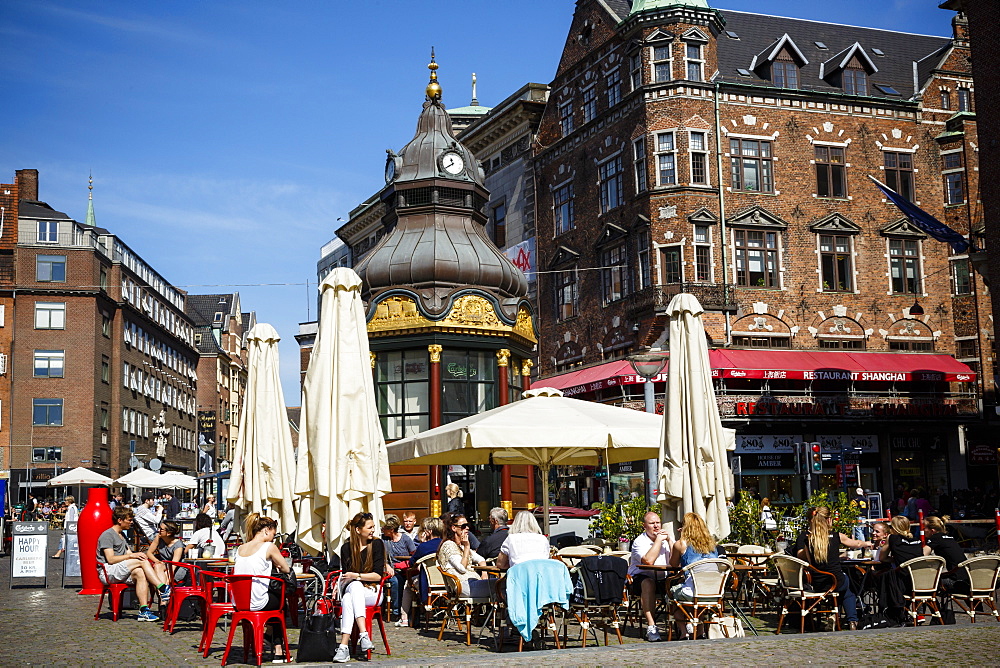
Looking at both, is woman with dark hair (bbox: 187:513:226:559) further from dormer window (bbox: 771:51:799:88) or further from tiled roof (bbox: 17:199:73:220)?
tiled roof (bbox: 17:199:73:220)

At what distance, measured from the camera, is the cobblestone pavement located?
9.55m

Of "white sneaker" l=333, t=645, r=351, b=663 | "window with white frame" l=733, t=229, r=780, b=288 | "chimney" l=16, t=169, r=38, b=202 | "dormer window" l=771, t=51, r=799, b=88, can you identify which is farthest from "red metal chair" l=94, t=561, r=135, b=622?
"chimney" l=16, t=169, r=38, b=202

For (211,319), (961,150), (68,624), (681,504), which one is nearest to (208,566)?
(68,624)

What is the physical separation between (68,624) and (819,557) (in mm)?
9125

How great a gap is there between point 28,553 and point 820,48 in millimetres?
34526

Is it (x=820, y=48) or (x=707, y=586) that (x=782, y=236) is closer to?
(x=820, y=48)

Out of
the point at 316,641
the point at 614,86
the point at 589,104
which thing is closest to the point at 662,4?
the point at 614,86

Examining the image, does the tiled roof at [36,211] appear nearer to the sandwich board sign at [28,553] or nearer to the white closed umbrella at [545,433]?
the sandwich board sign at [28,553]

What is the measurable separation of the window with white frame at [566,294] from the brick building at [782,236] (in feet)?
0.60

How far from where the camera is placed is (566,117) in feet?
142

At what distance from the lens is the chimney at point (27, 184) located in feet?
217

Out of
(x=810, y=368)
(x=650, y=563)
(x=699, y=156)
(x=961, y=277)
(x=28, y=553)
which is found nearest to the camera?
(x=650, y=563)

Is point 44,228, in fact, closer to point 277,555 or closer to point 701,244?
point 701,244

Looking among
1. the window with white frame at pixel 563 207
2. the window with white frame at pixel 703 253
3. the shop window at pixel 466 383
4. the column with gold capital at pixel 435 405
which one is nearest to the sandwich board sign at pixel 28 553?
the column with gold capital at pixel 435 405
